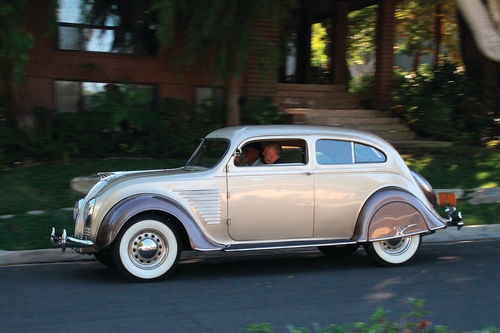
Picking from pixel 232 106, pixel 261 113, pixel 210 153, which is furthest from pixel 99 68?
pixel 210 153

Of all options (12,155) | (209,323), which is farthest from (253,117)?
(209,323)

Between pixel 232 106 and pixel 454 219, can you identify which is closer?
pixel 454 219

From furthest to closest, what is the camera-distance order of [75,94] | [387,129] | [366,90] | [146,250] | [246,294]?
[366,90]
[387,129]
[75,94]
[146,250]
[246,294]

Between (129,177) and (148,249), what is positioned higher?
(129,177)

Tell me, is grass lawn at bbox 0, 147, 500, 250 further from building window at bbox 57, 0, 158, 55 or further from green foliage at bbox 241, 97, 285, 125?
building window at bbox 57, 0, 158, 55

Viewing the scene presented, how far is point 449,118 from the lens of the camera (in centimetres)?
1553

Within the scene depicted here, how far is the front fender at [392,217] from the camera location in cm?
731

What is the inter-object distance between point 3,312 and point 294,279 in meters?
3.10

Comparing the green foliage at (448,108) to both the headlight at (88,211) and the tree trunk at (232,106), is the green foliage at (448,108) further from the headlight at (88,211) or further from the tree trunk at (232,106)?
the headlight at (88,211)

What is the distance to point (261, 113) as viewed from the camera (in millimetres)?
14711

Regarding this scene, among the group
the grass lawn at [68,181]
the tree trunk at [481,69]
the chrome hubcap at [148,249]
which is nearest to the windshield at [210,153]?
the chrome hubcap at [148,249]

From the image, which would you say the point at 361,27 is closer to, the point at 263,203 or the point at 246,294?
the point at 263,203

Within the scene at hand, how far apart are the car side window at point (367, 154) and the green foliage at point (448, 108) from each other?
8.35 m

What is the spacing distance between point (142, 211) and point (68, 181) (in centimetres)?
525
